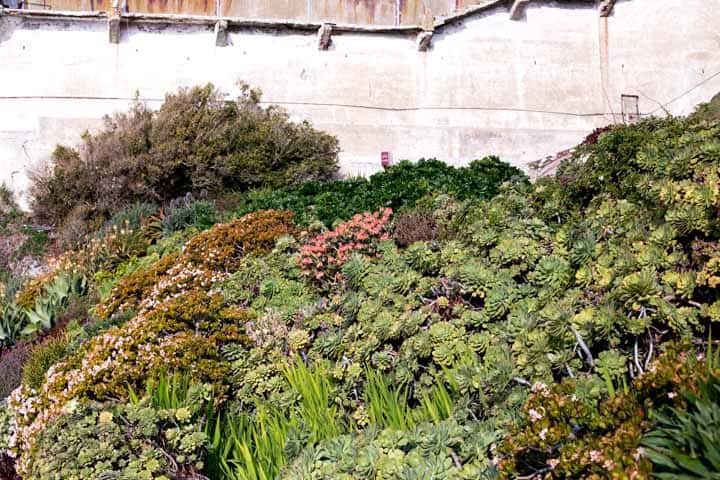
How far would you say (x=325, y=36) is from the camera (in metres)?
17.2

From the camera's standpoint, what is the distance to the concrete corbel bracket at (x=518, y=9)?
17516 millimetres

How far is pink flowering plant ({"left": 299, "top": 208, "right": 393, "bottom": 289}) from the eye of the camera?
311 inches

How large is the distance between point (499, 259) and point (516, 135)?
39.0 feet

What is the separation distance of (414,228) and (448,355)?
3211 mm

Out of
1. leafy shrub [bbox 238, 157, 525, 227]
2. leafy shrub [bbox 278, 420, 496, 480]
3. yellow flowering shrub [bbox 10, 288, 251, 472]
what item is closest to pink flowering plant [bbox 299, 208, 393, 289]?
yellow flowering shrub [bbox 10, 288, 251, 472]

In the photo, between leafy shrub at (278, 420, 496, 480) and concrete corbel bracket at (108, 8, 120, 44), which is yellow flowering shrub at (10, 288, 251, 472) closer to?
leafy shrub at (278, 420, 496, 480)

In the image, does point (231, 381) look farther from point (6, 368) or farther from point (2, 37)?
point (2, 37)

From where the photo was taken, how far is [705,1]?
17734 millimetres

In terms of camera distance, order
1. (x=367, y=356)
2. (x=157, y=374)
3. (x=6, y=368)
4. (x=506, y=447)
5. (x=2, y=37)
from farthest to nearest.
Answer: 1. (x=2, y=37)
2. (x=6, y=368)
3. (x=157, y=374)
4. (x=367, y=356)
5. (x=506, y=447)

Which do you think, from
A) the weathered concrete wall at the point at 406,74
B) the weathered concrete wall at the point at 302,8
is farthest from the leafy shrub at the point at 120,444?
the weathered concrete wall at the point at 302,8

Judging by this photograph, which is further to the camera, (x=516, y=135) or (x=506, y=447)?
(x=516, y=135)

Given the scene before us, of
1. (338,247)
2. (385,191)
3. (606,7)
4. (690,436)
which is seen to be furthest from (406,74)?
(690,436)

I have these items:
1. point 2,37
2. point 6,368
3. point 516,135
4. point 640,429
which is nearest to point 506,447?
point 640,429

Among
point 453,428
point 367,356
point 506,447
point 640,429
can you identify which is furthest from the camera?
point 367,356
